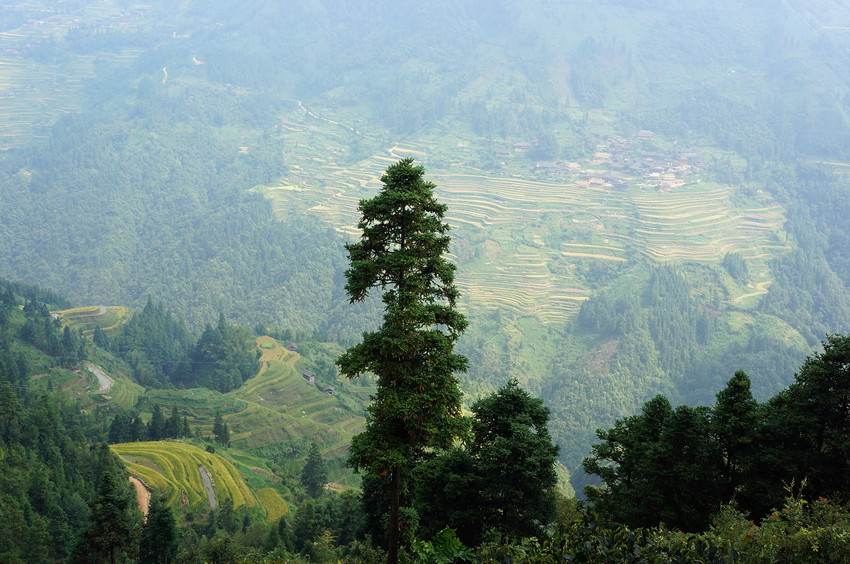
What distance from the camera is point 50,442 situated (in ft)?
194

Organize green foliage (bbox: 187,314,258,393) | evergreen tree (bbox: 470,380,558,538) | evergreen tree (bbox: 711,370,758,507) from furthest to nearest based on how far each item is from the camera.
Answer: green foliage (bbox: 187,314,258,393) < evergreen tree (bbox: 470,380,558,538) < evergreen tree (bbox: 711,370,758,507)

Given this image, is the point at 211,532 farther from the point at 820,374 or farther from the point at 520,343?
the point at 520,343

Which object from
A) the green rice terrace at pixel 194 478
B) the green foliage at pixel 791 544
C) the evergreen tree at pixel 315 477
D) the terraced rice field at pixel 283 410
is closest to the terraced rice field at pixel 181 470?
the green rice terrace at pixel 194 478

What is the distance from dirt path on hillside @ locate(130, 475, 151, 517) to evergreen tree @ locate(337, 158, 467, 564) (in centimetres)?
4624

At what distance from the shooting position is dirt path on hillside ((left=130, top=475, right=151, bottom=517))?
59.1m

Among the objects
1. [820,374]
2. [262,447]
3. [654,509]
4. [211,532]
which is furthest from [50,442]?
[820,374]

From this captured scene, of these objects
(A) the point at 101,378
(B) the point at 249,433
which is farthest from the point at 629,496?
(A) the point at 101,378

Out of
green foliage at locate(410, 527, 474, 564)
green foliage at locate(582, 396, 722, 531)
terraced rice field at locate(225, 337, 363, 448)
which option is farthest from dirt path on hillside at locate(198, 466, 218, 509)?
green foliage at locate(410, 527, 474, 564)

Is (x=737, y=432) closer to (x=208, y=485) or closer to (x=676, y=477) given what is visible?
(x=676, y=477)

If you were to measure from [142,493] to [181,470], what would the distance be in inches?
328

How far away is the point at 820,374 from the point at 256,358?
114m

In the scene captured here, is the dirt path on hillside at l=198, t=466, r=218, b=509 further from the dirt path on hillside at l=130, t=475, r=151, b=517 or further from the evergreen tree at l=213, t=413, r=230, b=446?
the evergreen tree at l=213, t=413, r=230, b=446

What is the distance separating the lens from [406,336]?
19.3 metres

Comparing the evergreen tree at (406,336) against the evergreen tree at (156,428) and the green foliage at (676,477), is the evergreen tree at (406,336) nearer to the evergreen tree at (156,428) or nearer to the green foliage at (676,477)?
the green foliage at (676,477)
